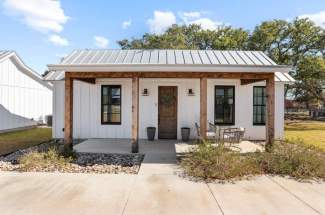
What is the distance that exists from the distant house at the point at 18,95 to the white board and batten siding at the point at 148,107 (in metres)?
4.77

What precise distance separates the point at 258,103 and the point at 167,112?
413 cm

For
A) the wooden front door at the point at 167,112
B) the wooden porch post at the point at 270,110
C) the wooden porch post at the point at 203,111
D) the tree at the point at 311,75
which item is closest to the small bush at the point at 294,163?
the wooden porch post at the point at 270,110

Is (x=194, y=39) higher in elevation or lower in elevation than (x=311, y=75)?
higher

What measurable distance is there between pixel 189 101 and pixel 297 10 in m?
→ 16.8

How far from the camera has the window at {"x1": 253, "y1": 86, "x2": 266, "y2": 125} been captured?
11.7m

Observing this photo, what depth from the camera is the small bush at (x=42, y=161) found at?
6.73 metres

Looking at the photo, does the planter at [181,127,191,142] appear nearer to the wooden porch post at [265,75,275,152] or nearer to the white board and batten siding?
the white board and batten siding

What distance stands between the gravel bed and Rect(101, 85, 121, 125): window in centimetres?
331

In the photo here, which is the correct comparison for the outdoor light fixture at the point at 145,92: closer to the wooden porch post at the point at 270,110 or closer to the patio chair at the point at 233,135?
the patio chair at the point at 233,135

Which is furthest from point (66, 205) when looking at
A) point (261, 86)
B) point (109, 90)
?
point (261, 86)

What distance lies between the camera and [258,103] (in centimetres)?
1170

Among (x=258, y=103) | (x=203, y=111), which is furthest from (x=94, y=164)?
(x=258, y=103)

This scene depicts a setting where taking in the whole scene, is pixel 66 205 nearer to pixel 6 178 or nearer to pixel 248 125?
Answer: pixel 6 178

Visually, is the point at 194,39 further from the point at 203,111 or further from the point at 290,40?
the point at 203,111
